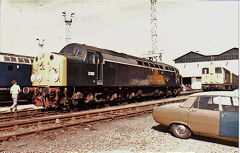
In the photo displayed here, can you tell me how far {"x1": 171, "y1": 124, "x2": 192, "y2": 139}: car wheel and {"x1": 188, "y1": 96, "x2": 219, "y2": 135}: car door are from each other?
230 mm

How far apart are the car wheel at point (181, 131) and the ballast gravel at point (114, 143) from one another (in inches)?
4.9

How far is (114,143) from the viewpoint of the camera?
18.5ft

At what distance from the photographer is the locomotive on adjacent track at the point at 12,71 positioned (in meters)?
13.5

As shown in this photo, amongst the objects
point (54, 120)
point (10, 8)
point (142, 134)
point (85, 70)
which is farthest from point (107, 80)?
point (10, 8)

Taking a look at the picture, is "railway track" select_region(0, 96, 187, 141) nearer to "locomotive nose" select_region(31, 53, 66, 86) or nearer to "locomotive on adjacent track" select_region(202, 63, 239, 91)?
"locomotive nose" select_region(31, 53, 66, 86)

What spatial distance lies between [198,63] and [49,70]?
1660 inches

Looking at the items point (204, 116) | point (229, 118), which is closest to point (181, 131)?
point (204, 116)

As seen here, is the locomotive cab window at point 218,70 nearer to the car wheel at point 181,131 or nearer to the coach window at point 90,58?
the coach window at point 90,58


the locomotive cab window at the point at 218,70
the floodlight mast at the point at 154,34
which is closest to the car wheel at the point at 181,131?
the locomotive cab window at the point at 218,70

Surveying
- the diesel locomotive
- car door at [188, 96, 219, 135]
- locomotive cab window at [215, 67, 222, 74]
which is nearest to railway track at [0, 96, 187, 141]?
the diesel locomotive

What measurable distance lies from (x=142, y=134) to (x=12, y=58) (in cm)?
1193

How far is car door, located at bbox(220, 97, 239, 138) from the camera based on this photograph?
15.9ft

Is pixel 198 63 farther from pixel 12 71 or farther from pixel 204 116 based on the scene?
pixel 204 116

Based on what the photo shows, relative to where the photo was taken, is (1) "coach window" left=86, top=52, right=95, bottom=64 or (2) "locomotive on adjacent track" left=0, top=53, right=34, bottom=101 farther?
(2) "locomotive on adjacent track" left=0, top=53, right=34, bottom=101
